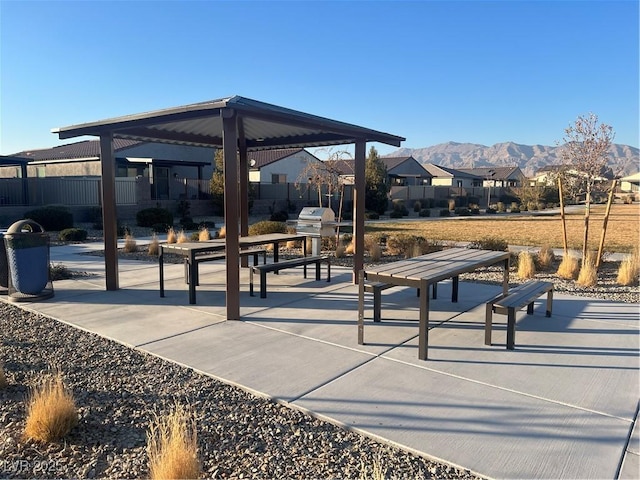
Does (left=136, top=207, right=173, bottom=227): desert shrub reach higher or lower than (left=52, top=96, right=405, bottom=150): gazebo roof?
lower

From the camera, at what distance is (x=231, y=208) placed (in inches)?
259

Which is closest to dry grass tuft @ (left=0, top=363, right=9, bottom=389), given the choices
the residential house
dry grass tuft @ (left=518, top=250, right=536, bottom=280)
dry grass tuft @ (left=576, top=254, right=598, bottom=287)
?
dry grass tuft @ (left=518, top=250, right=536, bottom=280)

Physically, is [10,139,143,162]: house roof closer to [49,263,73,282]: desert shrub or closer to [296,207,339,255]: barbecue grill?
[49,263,73,282]: desert shrub

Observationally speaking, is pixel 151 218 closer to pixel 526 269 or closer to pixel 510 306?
pixel 526 269

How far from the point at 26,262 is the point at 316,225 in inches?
204

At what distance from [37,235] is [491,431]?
22.8ft

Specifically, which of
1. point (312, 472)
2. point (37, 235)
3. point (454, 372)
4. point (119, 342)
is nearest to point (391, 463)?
point (312, 472)

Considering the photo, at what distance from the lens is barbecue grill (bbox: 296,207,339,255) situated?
10281mm

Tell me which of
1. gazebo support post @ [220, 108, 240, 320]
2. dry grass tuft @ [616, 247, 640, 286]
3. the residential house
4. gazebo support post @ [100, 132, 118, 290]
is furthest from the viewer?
the residential house

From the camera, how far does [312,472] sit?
3.13 metres

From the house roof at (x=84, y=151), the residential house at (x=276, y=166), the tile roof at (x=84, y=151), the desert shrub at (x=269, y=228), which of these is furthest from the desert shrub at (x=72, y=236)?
the residential house at (x=276, y=166)

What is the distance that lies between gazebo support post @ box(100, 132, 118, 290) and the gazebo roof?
25 centimetres

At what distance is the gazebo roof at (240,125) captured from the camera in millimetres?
6535

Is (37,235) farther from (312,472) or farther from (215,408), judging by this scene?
(312,472)
